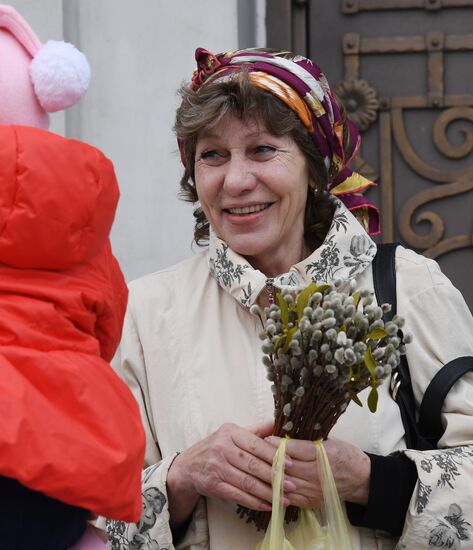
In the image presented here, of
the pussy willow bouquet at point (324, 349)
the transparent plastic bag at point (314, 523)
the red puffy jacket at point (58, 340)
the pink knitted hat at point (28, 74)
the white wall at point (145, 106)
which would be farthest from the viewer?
the white wall at point (145, 106)

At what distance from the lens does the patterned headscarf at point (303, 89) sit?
2834 millimetres

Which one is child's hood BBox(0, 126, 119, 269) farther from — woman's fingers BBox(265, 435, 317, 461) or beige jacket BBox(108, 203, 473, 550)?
beige jacket BBox(108, 203, 473, 550)

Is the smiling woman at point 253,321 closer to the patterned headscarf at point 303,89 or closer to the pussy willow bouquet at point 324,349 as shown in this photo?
the patterned headscarf at point 303,89

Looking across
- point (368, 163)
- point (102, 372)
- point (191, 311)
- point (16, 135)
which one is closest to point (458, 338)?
point (191, 311)

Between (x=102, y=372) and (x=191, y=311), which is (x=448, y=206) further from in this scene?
(x=102, y=372)

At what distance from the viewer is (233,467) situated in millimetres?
2541

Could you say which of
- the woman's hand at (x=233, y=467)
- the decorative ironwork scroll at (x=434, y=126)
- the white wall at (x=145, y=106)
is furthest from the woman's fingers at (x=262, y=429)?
the decorative ironwork scroll at (x=434, y=126)

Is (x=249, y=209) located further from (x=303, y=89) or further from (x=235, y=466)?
(x=235, y=466)

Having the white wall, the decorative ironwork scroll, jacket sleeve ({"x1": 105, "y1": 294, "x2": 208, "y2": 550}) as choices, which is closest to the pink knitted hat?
jacket sleeve ({"x1": 105, "y1": 294, "x2": 208, "y2": 550})

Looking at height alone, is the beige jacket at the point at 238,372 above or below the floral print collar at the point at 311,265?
below

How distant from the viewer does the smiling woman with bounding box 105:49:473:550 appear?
2.59 m

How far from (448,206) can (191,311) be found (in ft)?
4.96

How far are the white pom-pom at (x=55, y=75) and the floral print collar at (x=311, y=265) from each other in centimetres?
77

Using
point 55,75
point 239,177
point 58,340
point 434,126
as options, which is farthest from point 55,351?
point 434,126
